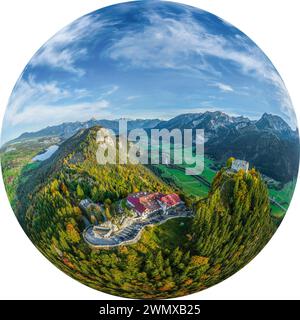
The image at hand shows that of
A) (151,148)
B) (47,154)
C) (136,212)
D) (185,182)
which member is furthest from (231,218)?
(47,154)

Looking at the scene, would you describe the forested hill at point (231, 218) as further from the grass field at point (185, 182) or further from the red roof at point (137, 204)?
the red roof at point (137, 204)

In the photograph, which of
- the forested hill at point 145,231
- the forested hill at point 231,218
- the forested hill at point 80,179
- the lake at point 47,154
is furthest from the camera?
the lake at point 47,154

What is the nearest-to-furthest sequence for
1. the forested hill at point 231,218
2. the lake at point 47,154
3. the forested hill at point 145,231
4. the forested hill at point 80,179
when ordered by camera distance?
1. the forested hill at point 80,179
2. the forested hill at point 145,231
3. the forested hill at point 231,218
4. the lake at point 47,154

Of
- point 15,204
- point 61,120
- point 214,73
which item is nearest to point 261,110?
point 214,73

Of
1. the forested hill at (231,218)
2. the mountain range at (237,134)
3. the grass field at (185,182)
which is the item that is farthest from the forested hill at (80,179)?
the forested hill at (231,218)

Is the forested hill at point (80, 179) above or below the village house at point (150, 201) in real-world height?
above

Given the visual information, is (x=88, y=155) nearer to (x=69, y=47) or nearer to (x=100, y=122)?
(x=100, y=122)

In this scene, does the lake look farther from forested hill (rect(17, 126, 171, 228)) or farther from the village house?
the village house
